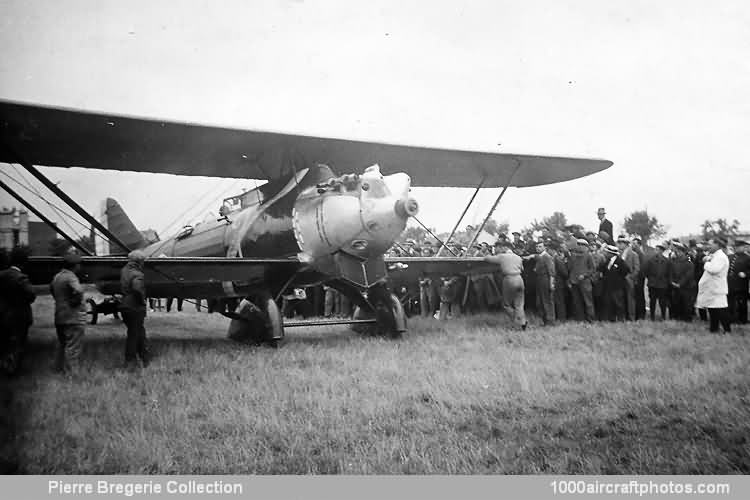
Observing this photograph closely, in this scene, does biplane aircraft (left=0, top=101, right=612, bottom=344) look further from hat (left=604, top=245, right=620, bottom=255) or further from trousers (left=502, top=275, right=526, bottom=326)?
hat (left=604, top=245, right=620, bottom=255)

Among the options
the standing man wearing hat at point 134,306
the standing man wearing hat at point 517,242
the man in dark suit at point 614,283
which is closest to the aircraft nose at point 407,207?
the standing man wearing hat at point 134,306

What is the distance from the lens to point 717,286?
21.7ft

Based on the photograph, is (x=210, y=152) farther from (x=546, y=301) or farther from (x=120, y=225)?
(x=546, y=301)

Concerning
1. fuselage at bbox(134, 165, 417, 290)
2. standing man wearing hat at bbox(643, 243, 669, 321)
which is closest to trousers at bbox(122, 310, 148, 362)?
fuselage at bbox(134, 165, 417, 290)

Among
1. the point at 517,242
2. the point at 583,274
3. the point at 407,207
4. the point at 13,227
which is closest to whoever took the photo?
the point at 13,227

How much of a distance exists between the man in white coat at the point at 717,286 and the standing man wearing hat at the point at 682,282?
1.90 meters

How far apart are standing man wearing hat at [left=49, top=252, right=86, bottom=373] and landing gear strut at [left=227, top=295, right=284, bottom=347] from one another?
1920mm

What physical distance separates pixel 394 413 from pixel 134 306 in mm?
2965

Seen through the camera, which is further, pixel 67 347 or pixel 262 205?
pixel 262 205

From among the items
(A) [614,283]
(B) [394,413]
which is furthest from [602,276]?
(B) [394,413]

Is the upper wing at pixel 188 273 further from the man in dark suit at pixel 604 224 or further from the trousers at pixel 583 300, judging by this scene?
the man in dark suit at pixel 604 224

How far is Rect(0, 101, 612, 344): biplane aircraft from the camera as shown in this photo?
5777 millimetres

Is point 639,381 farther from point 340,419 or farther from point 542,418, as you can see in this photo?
point 340,419

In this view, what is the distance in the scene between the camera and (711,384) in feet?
12.7
